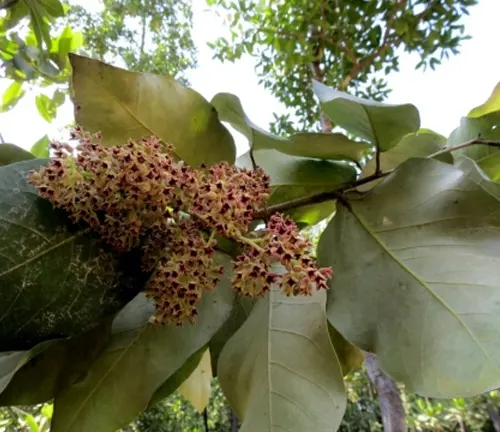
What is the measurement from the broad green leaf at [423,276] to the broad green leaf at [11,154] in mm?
239

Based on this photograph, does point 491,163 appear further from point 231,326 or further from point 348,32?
point 348,32

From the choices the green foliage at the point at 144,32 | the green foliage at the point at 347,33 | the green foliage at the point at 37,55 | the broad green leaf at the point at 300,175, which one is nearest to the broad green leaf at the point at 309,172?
the broad green leaf at the point at 300,175

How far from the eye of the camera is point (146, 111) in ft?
1.23

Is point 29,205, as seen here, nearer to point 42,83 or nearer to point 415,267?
point 415,267

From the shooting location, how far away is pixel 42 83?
119 cm

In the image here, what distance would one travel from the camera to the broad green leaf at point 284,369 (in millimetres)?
319

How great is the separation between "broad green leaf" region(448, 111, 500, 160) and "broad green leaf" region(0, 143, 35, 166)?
370mm

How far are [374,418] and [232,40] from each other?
342cm

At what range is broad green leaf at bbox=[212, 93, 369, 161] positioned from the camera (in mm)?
407

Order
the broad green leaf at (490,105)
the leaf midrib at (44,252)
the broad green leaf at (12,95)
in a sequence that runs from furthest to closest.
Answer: the broad green leaf at (12,95) → the broad green leaf at (490,105) → the leaf midrib at (44,252)

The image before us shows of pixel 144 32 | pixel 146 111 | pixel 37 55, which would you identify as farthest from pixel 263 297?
pixel 144 32

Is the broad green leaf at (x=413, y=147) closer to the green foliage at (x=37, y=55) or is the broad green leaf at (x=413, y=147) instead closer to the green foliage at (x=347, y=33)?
the green foliage at (x=37, y=55)

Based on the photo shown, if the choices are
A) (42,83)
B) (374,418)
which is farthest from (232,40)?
(374,418)

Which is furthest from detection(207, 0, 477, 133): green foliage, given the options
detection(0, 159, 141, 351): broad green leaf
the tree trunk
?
detection(0, 159, 141, 351): broad green leaf
